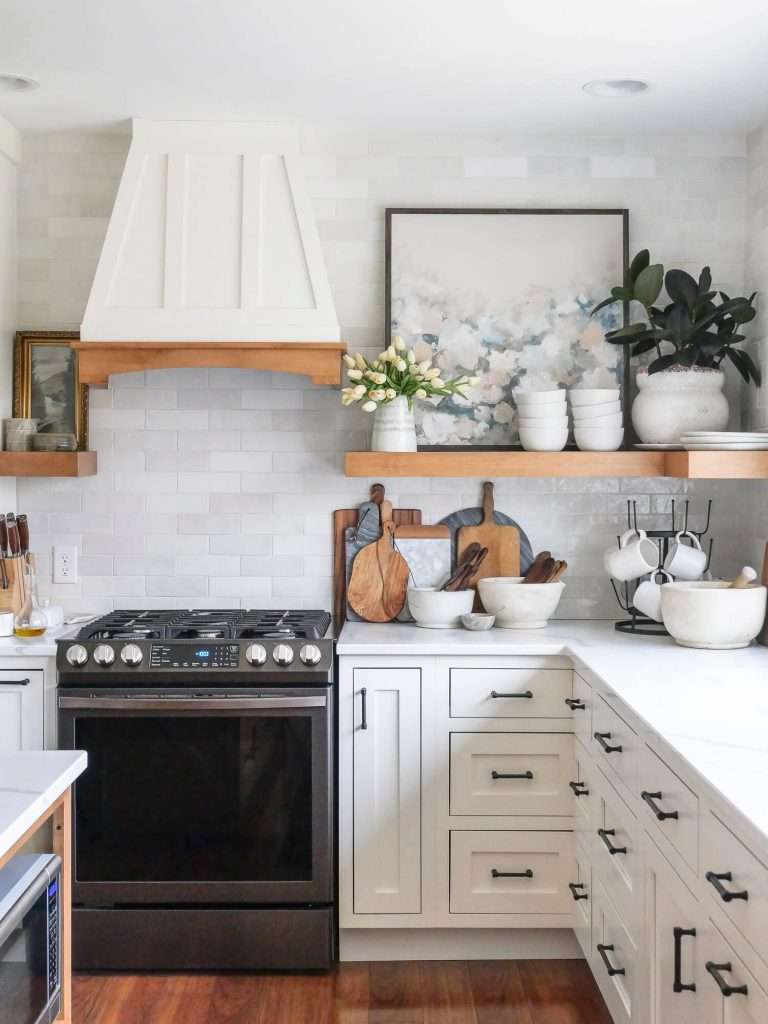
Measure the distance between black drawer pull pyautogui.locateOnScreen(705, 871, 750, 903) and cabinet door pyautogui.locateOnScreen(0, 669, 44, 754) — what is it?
2.14m

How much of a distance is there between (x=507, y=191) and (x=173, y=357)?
1298 mm

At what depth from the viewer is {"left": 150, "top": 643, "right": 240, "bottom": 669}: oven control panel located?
10.9 ft

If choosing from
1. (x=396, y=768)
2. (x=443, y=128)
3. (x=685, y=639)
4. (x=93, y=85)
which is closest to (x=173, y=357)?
(x=93, y=85)

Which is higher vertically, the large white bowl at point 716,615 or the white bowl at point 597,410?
the white bowl at point 597,410

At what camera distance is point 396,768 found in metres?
3.39

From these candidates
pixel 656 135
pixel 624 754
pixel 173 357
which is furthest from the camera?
pixel 656 135

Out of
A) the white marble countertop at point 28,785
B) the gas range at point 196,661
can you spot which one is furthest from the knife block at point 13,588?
the white marble countertop at point 28,785

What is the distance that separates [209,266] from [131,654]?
126 cm

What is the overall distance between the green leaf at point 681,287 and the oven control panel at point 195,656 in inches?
71.8

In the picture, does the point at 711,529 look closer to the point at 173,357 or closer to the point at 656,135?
the point at 656,135

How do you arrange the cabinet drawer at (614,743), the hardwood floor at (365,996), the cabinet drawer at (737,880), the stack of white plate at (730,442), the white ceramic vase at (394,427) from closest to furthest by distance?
the cabinet drawer at (737,880) < the cabinet drawer at (614,743) < the hardwood floor at (365,996) < the stack of white plate at (730,442) < the white ceramic vase at (394,427)

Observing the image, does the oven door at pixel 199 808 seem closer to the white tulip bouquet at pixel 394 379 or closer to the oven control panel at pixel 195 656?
the oven control panel at pixel 195 656

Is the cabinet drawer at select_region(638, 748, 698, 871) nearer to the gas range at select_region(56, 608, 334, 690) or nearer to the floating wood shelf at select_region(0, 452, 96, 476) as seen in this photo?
the gas range at select_region(56, 608, 334, 690)

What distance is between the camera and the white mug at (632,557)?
364 centimetres
